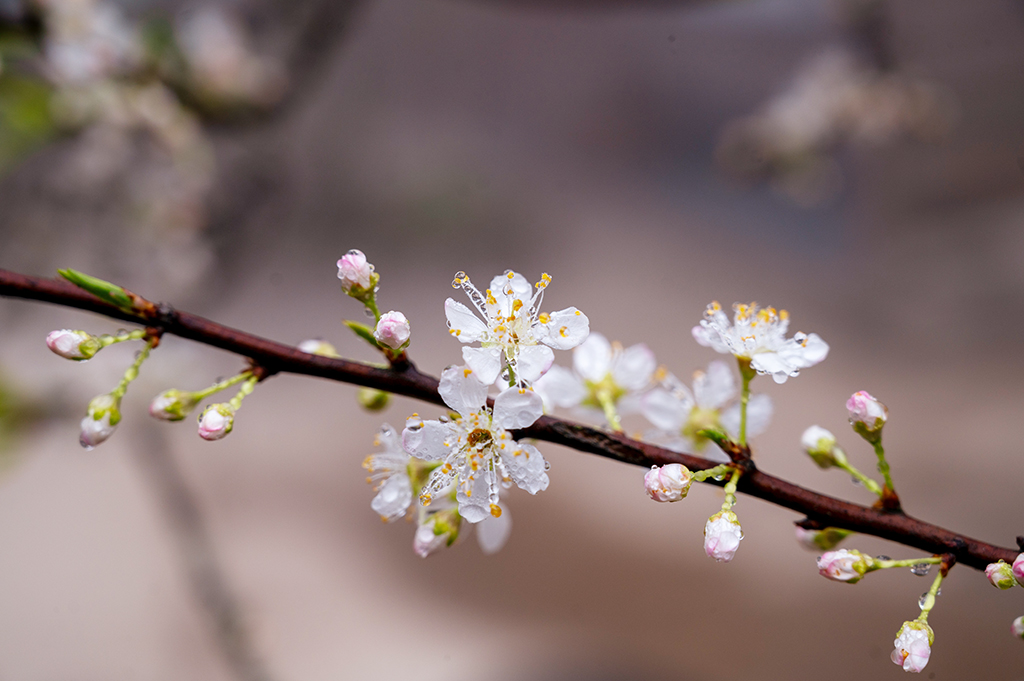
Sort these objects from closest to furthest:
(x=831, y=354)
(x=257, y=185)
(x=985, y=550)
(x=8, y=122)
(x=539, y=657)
Answer: (x=985, y=550) < (x=8, y=122) < (x=539, y=657) < (x=831, y=354) < (x=257, y=185)

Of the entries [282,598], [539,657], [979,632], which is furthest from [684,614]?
[282,598]

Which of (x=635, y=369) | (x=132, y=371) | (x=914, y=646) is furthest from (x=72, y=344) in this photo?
(x=914, y=646)

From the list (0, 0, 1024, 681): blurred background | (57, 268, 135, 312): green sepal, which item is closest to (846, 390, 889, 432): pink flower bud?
(57, 268, 135, 312): green sepal

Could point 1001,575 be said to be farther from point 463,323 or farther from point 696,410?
point 463,323

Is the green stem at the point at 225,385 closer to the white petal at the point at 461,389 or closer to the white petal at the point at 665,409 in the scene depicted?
the white petal at the point at 461,389

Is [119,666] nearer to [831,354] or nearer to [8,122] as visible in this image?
[8,122]

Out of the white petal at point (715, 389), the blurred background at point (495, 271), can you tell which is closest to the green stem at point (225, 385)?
the white petal at point (715, 389)

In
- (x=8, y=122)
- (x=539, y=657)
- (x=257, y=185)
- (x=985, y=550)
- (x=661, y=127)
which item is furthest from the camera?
(x=661, y=127)
